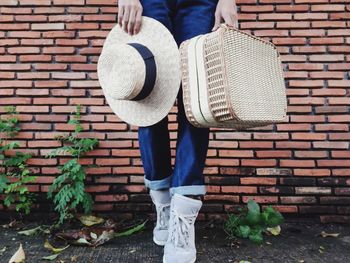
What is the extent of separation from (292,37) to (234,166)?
0.94m

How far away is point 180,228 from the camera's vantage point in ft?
5.20

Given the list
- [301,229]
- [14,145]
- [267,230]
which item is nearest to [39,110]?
[14,145]

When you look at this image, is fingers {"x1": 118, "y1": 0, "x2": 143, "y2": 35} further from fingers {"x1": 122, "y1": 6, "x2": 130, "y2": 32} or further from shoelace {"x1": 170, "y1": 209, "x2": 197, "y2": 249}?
shoelace {"x1": 170, "y1": 209, "x2": 197, "y2": 249}

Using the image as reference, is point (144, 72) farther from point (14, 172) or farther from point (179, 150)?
point (14, 172)

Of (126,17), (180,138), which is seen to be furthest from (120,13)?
(180,138)

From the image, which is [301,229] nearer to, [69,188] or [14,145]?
[69,188]

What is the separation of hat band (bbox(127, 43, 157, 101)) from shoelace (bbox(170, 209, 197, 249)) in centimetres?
53

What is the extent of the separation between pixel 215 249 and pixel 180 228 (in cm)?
33

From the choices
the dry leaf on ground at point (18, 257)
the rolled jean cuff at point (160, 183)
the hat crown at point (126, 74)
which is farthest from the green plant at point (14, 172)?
the hat crown at point (126, 74)

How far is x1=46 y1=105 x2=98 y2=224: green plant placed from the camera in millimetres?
2207

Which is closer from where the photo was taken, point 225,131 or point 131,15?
point 131,15

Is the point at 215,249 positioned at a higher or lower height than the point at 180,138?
Answer: lower

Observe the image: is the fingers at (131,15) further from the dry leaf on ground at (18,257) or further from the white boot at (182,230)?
the dry leaf on ground at (18,257)

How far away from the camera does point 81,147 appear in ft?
7.78
